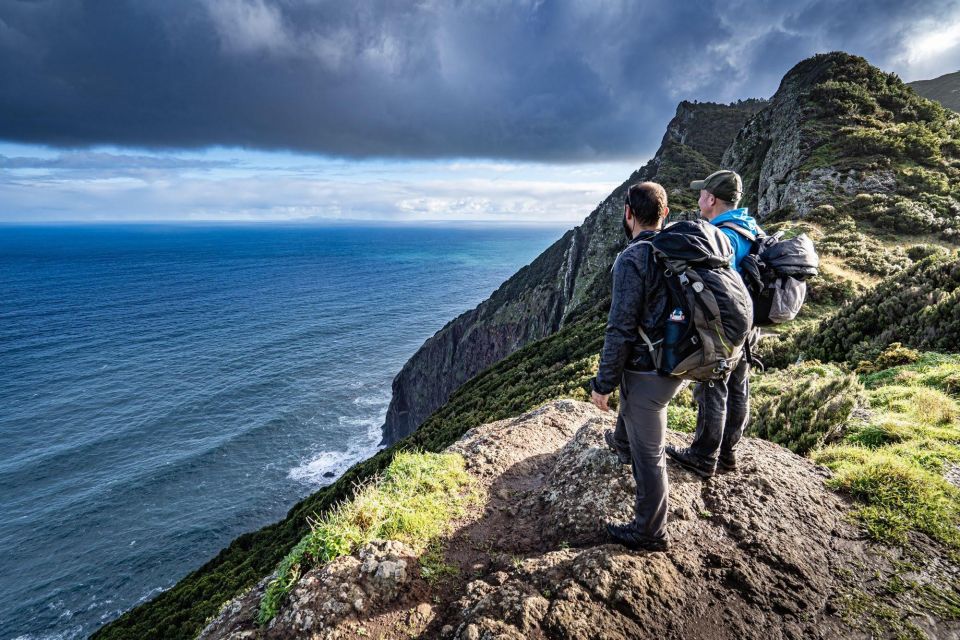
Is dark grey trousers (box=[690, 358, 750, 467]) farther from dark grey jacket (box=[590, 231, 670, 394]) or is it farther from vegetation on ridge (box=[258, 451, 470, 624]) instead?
vegetation on ridge (box=[258, 451, 470, 624])

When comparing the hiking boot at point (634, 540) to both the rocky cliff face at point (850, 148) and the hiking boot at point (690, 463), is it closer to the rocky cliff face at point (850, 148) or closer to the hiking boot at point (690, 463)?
the hiking boot at point (690, 463)

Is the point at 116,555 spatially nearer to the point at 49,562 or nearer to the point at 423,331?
the point at 49,562

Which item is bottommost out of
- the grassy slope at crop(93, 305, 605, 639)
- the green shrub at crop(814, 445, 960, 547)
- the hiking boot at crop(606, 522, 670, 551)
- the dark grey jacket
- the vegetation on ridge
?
the grassy slope at crop(93, 305, 605, 639)

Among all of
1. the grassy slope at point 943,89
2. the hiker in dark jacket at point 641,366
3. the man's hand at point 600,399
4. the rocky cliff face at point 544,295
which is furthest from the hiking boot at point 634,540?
the grassy slope at point 943,89

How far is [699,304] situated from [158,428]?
2549 inches

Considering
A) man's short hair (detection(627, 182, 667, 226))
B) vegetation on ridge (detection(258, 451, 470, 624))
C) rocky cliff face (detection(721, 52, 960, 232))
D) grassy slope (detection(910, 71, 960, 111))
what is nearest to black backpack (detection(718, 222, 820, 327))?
man's short hair (detection(627, 182, 667, 226))

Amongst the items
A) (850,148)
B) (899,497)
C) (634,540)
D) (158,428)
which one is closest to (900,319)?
(899,497)

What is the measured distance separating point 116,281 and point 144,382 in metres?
117

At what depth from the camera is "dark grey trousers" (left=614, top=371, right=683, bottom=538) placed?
12.6ft

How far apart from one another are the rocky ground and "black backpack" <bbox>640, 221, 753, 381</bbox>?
188 centimetres

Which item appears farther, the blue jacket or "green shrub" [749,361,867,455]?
"green shrub" [749,361,867,455]

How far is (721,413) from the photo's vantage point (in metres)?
4.69

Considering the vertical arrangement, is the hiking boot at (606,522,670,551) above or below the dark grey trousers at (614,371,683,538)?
below

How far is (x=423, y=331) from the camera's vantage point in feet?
315
